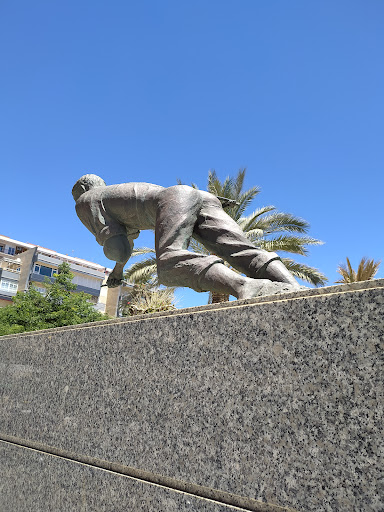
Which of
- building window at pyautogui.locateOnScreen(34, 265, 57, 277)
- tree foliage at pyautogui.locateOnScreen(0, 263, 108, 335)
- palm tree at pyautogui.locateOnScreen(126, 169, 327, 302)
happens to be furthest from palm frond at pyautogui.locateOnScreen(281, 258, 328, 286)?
building window at pyautogui.locateOnScreen(34, 265, 57, 277)

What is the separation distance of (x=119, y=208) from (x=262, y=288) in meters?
1.44

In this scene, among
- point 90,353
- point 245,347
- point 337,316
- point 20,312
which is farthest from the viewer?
point 20,312

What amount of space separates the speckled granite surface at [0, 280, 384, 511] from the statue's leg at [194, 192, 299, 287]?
77 centimetres

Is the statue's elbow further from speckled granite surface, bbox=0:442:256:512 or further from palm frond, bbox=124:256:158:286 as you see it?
palm frond, bbox=124:256:158:286

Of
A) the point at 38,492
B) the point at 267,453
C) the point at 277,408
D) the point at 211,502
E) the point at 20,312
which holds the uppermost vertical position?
the point at 20,312

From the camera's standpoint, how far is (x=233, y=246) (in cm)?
274

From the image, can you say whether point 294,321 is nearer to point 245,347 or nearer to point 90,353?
point 245,347

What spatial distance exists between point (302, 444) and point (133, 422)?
0.89 metres

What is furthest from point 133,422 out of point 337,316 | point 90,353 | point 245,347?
point 337,316

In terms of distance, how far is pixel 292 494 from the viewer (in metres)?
1.29

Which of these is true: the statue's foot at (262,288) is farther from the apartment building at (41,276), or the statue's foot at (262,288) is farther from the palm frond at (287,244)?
the apartment building at (41,276)

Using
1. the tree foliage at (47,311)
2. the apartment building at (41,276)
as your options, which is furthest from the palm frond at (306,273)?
the apartment building at (41,276)

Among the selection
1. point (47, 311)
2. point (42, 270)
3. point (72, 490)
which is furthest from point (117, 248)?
point (42, 270)

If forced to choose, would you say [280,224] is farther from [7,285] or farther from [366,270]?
[7,285]
